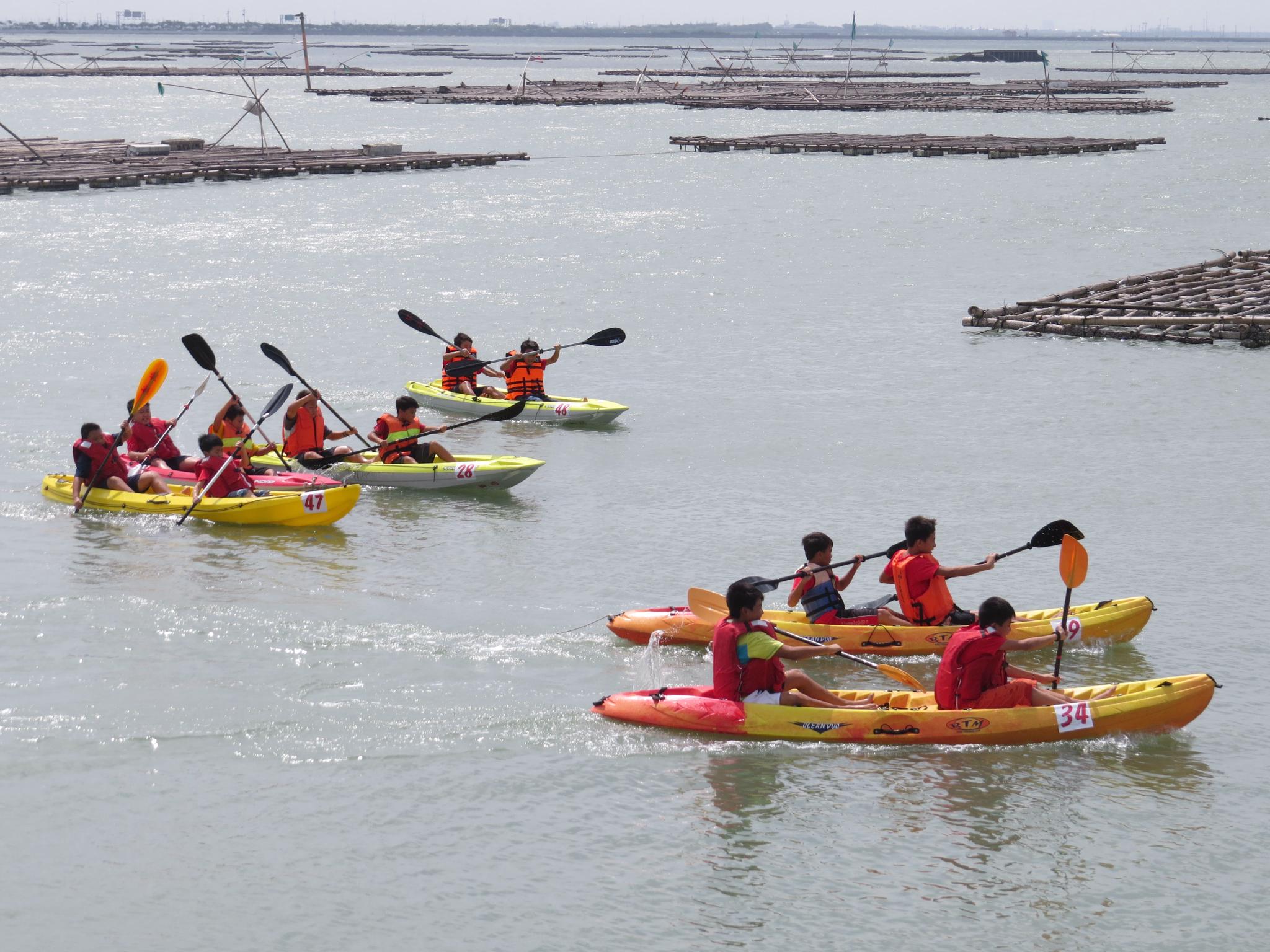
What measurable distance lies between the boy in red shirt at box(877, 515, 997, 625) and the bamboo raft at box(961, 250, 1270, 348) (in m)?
17.7

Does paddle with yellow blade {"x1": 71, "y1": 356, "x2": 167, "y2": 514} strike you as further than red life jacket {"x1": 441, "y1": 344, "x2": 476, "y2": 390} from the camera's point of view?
No

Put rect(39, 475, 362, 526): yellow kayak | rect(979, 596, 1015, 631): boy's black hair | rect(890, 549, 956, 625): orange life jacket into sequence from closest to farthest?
1. rect(979, 596, 1015, 631): boy's black hair
2. rect(890, 549, 956, 625): orange life jacket
3. rect(39, 475, 362, 526): yellow kayak

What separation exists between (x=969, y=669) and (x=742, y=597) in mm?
1978

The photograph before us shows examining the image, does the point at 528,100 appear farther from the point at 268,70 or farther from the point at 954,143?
the point at 268,70

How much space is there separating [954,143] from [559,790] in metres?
66.4

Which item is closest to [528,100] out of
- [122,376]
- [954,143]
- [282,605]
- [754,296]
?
[954,143]

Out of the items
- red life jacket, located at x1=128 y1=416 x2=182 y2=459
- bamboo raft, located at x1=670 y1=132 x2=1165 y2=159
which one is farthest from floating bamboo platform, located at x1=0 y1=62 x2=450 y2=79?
red life jacket, located at x1=128 y1=416 x2=182 y2=459

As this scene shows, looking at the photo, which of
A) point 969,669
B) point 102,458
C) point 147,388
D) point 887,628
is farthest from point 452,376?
point 969,669

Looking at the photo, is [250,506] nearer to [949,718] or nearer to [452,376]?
[452,376]

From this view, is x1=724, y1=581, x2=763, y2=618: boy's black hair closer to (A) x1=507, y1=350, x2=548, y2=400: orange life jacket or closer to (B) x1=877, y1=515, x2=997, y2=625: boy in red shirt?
(B) x1=877, y1=515, x2=997, y2=625: boy in red shirt

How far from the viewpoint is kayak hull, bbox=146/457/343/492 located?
1945cm

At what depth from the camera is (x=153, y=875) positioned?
10.9 meters

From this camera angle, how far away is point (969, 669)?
492 inches

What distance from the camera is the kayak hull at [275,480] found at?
19.5 meters
